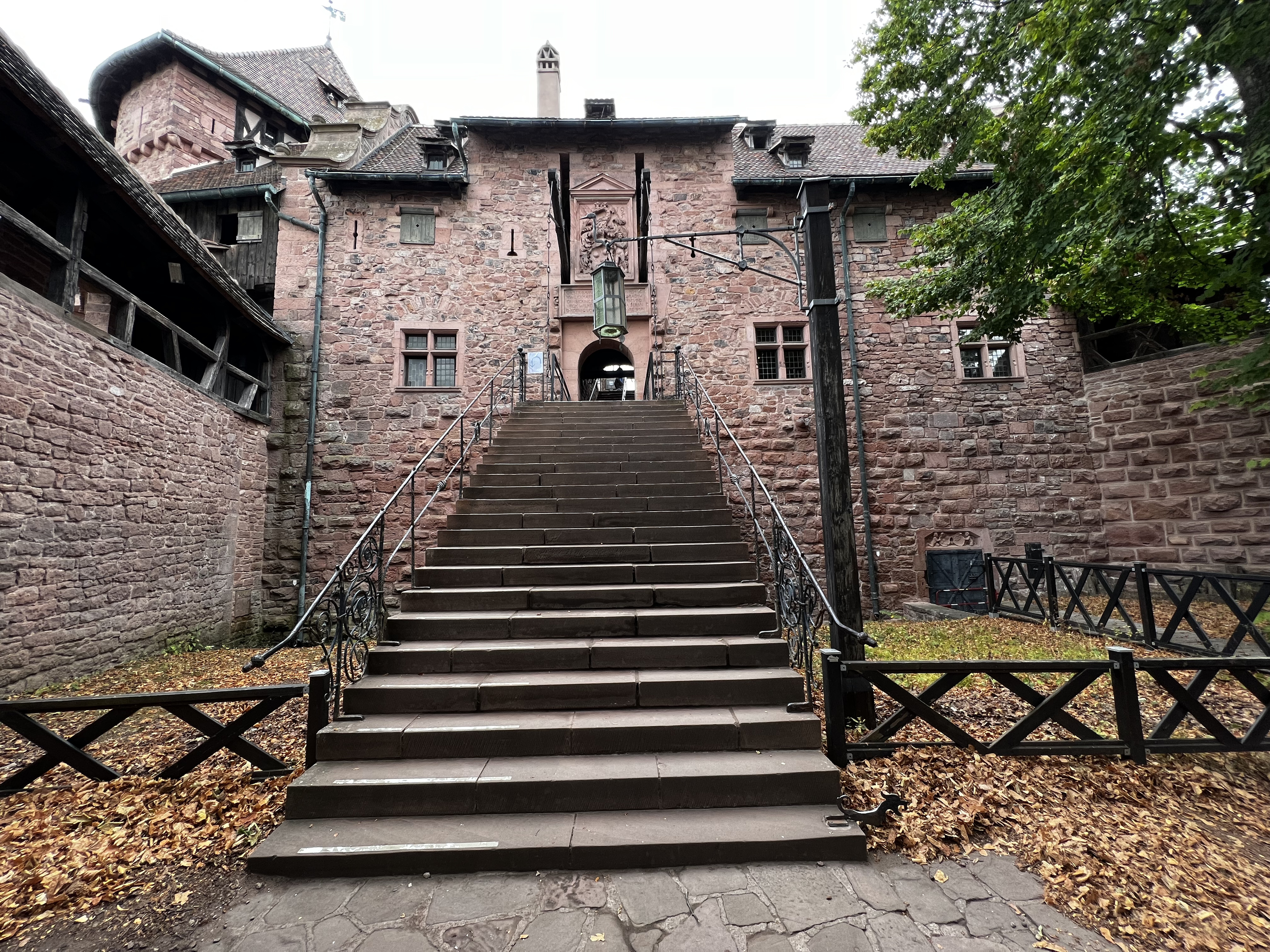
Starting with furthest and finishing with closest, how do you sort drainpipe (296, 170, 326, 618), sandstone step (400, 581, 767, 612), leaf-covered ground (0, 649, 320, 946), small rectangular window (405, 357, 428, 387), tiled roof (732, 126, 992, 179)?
tiled roof (732, 126, 992, 179) < small rectangular window (405, 357, 428, 387) < drainpipe (296, 170, 326, 618) < sandstone step (400, 581, 767, 612) < leaf-covered ground (0, 649, 320, 946)

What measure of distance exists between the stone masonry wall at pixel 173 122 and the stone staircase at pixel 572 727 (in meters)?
18.1

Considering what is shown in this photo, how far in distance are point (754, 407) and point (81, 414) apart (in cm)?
1011

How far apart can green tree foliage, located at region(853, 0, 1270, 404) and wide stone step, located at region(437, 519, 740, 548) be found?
17.8 ft

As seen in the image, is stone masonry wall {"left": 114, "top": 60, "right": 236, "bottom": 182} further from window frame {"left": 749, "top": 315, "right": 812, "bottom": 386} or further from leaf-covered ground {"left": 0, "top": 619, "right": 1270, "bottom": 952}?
leaf-covered ground {"left": 0, "top": 619, "right": 1270, "bottom": 952}

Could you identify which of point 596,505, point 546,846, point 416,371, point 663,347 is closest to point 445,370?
point 416,371

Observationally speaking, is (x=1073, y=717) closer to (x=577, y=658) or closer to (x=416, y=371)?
(x=577, y=658)

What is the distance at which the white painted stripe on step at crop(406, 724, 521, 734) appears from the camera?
10.7ft

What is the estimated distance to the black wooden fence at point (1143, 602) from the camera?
5.64m

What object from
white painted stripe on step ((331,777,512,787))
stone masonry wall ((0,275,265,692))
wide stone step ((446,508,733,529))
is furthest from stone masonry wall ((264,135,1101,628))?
white painted stripe on step ((331,777,512,787))

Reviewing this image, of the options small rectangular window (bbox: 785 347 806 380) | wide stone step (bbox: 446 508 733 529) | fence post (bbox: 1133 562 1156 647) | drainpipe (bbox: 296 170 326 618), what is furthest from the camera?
small rectangular window (bbox: 785 347 806 380)

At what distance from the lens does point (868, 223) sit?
1115 cm

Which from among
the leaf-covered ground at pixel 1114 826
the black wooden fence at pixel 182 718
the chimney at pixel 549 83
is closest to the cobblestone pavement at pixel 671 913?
the leaf-covered ground at pixel 1114 826

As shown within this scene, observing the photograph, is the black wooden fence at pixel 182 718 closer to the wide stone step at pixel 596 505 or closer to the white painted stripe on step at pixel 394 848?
the white painted stripe on step at pixel 394 848

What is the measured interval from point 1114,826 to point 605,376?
680 inches
